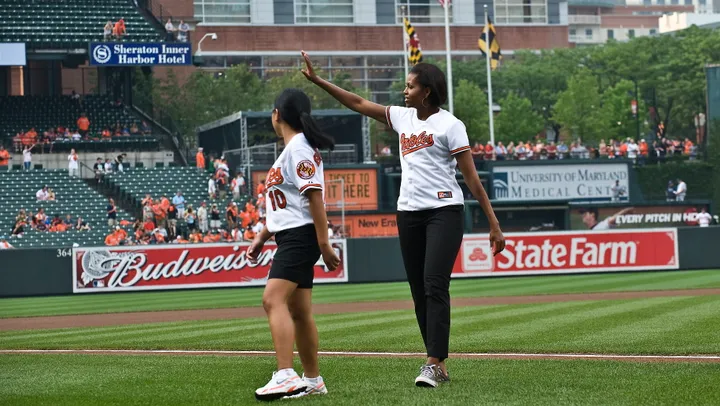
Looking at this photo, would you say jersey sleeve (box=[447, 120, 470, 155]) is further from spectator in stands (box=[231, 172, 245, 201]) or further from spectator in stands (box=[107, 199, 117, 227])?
spectator in stands (box=[231, 172, 245, 201])

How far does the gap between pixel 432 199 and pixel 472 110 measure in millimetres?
59828

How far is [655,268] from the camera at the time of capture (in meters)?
31.1

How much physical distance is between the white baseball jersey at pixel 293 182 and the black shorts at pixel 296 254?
0.05 meters

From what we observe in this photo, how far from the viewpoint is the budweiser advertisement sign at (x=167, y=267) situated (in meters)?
29.4

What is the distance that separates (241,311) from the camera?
67.3ft

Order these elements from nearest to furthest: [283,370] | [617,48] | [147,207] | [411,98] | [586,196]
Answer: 1. [283,370]
2. [411,98]
3. [147,207]
4. [586,196]
5. [617,48]

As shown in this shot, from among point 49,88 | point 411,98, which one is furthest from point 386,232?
point 411,98

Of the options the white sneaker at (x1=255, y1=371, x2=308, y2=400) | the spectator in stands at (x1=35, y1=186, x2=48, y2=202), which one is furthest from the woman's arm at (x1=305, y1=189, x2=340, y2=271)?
the spectator in stands at (x1=35, y1=186, x2=48, y2=202)

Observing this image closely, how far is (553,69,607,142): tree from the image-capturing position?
68562 mm

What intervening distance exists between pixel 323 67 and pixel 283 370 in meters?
75.8

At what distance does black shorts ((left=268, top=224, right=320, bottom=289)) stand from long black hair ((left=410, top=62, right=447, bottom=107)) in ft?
4.21

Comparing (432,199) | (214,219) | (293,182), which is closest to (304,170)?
(293,182)

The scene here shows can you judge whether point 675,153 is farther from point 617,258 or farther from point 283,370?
point 283,370

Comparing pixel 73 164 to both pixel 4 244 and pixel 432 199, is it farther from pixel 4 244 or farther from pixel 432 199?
pixel 432 199
